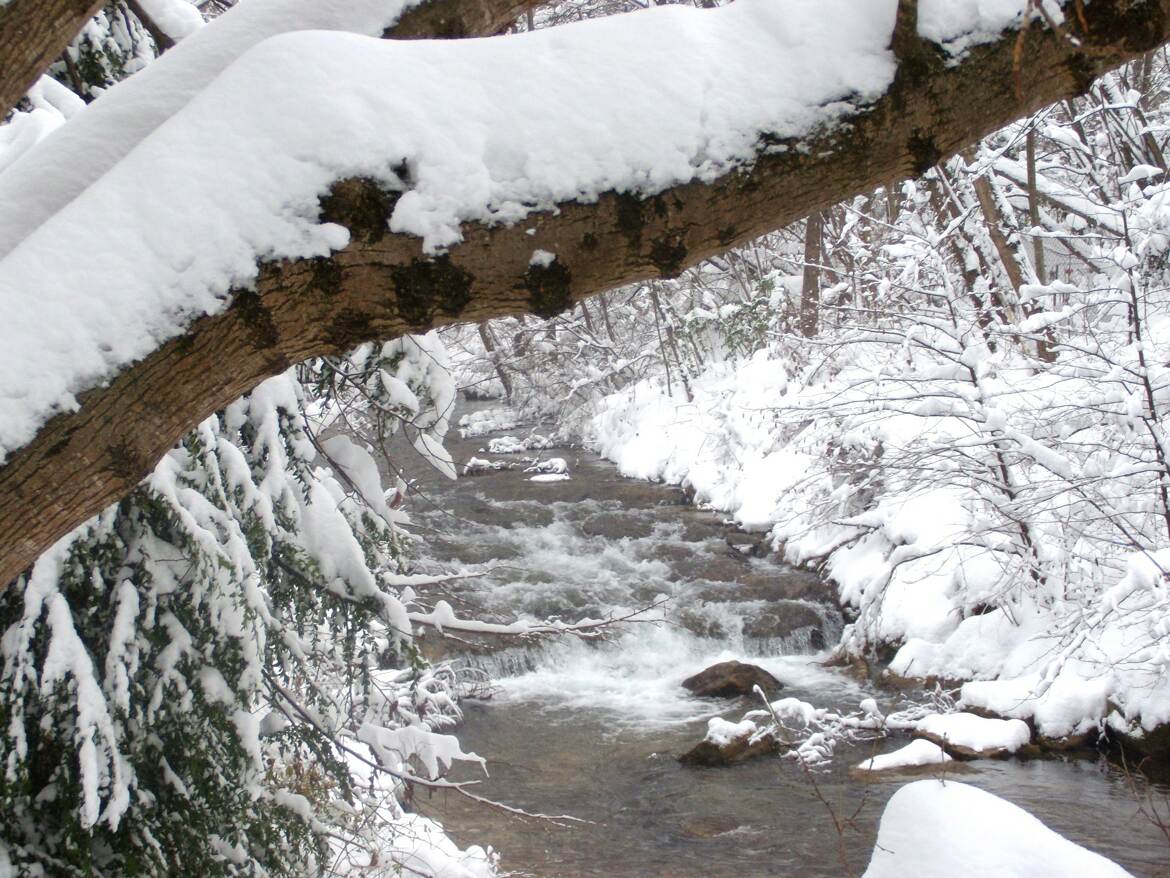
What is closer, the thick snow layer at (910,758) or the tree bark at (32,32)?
the tree bark at (32,32)

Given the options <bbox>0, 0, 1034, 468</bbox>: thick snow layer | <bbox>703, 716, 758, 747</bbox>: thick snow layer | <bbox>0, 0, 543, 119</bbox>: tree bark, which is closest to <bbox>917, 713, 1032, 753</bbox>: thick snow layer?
<bbox>703, 716, 758, 747</bbox>: thick snow layer

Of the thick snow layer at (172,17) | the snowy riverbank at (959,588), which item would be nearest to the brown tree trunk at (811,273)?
the snowy riverbank at (959,588)

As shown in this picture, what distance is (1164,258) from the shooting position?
7.22 meters

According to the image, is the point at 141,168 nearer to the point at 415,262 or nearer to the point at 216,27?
the point at 415,262

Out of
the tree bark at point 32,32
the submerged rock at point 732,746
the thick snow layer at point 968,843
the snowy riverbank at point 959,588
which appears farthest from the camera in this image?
the submerged rock at point 732,746

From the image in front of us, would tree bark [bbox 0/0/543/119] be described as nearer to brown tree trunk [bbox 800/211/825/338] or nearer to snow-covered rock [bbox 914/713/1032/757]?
snow-covered rock [bbox 914/713/1032/757]

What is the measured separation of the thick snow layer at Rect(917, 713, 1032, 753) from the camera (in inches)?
281

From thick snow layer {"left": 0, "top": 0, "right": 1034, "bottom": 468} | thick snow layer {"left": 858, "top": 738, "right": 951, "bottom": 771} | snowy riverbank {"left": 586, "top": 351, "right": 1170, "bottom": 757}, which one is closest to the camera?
thick snow layer {"left": 0, "top": 0, "right": 1034, "bottom": 468}

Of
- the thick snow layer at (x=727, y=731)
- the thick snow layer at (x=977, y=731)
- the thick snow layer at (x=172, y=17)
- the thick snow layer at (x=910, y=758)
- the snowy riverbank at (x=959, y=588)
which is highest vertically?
the thick snow layer at (x=172, y=17)

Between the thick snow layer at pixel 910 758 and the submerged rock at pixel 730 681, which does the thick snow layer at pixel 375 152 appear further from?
the submerged rock at pixel 730 681

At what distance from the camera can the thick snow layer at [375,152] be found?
1.43 metres

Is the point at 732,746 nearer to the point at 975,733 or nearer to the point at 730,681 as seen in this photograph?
the point at 730,681

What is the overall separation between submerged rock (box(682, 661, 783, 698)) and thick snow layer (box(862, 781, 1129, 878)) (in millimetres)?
5253

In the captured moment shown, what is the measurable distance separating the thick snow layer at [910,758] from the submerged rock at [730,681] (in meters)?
1.61
